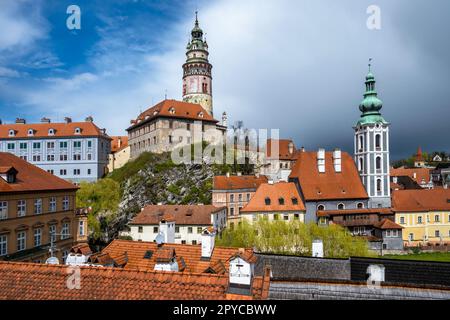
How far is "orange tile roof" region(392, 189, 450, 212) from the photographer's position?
4509 cm

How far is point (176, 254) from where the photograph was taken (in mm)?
15070

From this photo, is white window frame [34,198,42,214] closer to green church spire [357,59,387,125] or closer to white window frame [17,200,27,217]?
white window frame [17,200,27,217]

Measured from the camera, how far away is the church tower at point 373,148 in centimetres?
4391

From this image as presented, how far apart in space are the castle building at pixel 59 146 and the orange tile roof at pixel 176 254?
5191 cm

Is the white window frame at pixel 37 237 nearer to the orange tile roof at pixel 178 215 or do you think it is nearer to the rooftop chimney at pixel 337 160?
the orange tile roof at pixel 178 215

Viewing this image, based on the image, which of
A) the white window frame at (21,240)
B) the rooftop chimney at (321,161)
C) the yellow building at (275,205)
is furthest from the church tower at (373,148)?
the white window frame at (21,240)

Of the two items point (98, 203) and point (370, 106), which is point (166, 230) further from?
point (370, 106)

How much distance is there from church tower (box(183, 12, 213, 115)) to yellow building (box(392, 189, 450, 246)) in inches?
2055

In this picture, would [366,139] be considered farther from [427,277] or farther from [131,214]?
[131,214]

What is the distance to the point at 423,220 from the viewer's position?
4497cm

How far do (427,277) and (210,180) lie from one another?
139 feet

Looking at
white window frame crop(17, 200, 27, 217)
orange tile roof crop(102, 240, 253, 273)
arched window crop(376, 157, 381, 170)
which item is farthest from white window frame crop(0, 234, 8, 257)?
arched window crop(376, 157, 381, 170)
